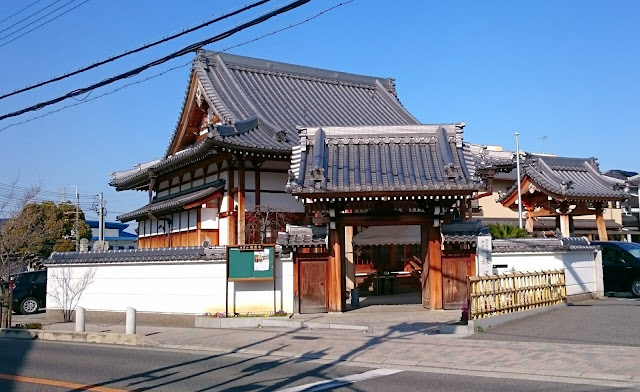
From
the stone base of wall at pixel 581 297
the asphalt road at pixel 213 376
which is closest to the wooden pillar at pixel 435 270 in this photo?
the stone base of wall at pixel 581 297

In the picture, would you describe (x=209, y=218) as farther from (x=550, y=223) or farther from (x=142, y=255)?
(x=550, y=223)

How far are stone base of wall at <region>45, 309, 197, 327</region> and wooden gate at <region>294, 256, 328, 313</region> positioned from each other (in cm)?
329

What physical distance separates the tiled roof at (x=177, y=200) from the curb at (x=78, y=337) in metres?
7.16

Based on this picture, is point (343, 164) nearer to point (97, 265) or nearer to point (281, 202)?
point (281, 202)

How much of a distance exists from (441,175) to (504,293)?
3883mm

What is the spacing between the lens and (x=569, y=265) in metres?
20.5

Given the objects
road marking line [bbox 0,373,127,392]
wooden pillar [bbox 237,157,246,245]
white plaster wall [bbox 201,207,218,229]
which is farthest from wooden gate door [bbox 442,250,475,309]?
road marking line [bbox 0,373,127,392]

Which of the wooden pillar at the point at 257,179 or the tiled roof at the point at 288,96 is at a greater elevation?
the tiled roof at the point at 288,96

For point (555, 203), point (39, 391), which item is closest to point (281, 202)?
point (555, 203)

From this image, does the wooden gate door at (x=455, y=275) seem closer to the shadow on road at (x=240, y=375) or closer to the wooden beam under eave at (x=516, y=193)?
the shadow on road at (x=240, y=375)

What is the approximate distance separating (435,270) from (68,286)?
41.8ft

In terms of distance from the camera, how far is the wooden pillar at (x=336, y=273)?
1880 centimetres

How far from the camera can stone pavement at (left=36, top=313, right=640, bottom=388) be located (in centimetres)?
1032

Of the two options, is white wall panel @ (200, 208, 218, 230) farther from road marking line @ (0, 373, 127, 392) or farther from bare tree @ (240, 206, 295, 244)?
road marking line @ (0, 373, 127, 392)
